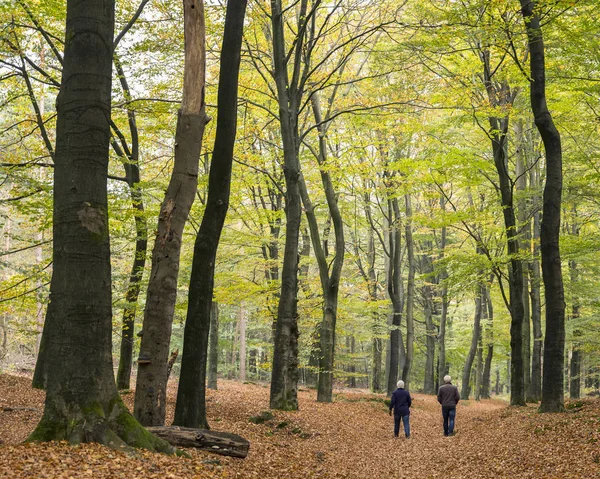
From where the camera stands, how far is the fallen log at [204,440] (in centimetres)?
770

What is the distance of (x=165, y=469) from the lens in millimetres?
5648

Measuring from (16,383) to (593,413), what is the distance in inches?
579

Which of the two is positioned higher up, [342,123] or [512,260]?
[342,123]

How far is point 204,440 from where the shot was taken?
7848 mm

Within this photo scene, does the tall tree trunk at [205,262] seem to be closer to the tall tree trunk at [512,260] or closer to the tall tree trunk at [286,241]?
the tall tree trunk at [286,241]

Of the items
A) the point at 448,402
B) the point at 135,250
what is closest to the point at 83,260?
the point at 135,250

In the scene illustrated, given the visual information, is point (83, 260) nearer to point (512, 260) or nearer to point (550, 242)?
point (550, 242)

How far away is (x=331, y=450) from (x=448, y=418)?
5293mm

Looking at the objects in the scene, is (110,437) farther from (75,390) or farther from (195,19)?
(195,19)

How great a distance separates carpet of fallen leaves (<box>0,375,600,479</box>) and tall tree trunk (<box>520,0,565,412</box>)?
73 centimetres

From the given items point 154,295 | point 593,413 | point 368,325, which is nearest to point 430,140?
point 368,325

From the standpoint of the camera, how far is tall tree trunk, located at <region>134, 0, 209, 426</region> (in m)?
8.14

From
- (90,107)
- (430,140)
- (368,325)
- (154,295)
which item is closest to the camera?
(90,107)

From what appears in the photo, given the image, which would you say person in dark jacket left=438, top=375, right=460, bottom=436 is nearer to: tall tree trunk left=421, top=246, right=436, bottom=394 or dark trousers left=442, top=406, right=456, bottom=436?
dark trousers left=442, top=406, right=456, bottom=436
